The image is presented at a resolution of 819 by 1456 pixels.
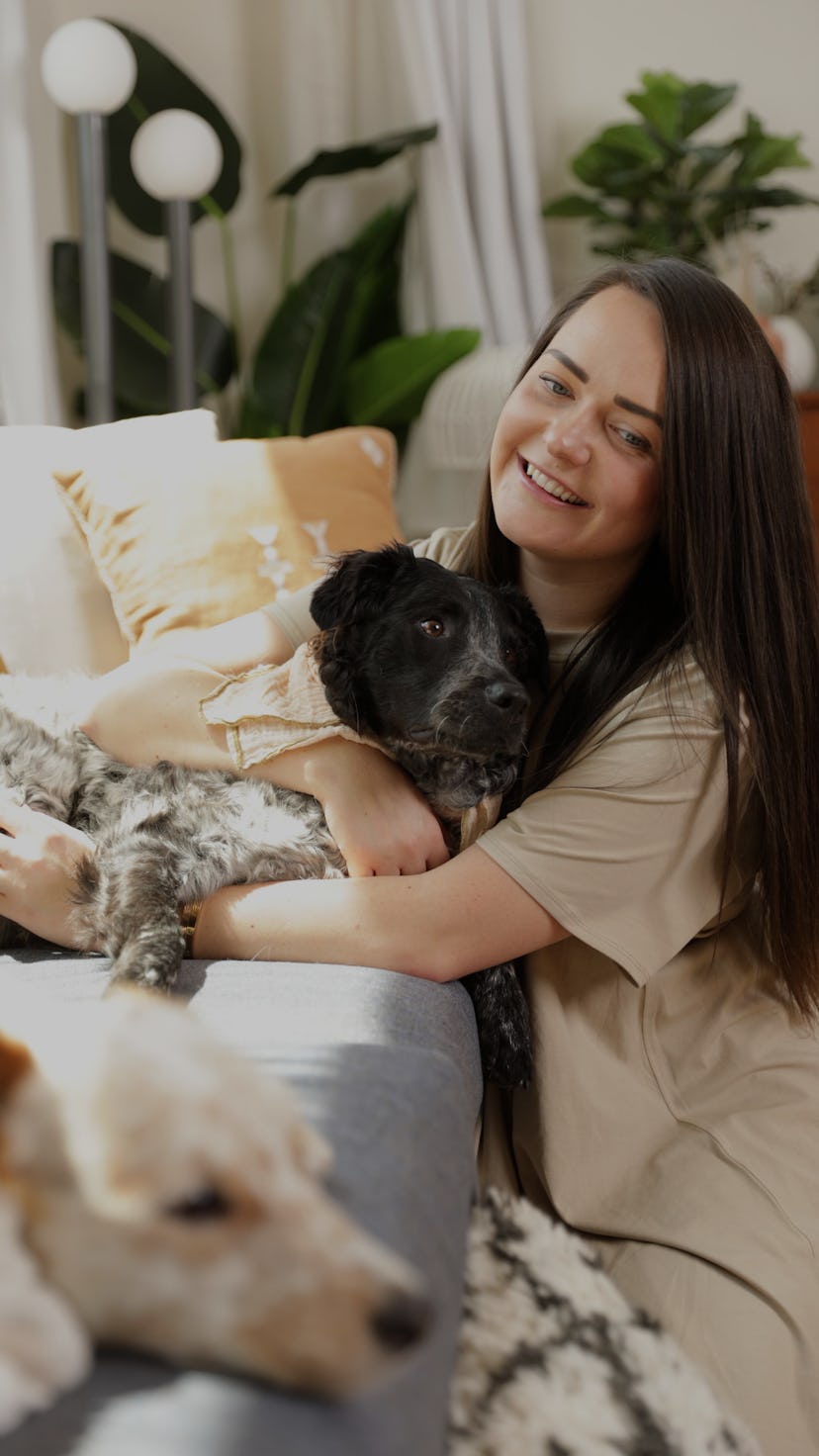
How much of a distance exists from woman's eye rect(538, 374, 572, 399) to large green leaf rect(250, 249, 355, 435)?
272 cm

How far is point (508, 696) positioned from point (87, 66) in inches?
104

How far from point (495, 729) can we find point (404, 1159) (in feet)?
2.36

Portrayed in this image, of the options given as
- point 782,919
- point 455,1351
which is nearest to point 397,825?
point 782,919

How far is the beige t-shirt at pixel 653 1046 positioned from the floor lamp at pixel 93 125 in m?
2.49

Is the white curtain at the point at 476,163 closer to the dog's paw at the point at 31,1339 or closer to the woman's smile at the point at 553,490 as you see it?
the woman's smile at the point at 553,490

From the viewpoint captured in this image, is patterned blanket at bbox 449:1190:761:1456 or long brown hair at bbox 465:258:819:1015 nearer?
patterned blanket at bbox 449:1190:761:1456

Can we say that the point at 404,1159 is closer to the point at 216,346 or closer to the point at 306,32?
the point at 216,346

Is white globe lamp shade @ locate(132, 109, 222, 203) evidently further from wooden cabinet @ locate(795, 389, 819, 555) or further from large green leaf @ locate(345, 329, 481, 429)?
wooden cabinet @ locate(795, 389, 819, 555)

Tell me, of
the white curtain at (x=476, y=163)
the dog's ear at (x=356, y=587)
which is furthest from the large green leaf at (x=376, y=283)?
the dog's ear at (x=356, y=587)

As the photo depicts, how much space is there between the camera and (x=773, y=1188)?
60.2 inches

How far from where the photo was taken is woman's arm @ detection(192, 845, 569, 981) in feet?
4.96

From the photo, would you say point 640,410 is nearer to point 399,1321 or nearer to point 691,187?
point 399,1321

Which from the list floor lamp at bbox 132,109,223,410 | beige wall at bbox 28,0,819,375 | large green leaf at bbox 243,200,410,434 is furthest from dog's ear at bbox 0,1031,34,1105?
beige wall at bbox 28,0,819,375

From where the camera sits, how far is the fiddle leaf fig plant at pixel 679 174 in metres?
4.25
